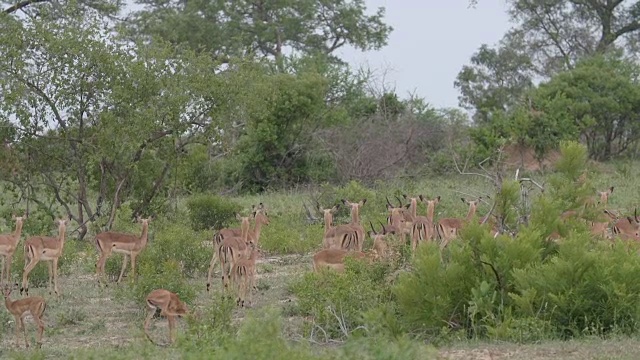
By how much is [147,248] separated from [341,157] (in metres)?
10.3

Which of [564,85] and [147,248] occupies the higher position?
[564,85]

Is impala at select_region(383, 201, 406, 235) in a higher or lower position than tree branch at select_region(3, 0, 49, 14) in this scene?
lower

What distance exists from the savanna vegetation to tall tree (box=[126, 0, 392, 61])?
0.12 meters

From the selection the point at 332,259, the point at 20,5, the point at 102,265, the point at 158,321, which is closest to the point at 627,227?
the point at 332,259

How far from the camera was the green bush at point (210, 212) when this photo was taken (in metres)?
16.8

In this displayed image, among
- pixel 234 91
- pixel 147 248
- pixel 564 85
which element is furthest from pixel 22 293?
pixel 564 85

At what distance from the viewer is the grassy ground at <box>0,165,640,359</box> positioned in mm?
7262

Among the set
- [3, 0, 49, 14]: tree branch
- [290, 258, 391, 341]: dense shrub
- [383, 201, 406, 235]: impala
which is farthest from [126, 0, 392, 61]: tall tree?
[290, 258, 391, 341]: dense shrub

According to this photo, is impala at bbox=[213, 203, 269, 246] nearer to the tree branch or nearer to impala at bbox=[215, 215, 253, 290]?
impala at bbox=[215, 215, 253, 290]

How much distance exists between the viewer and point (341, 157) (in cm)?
2281

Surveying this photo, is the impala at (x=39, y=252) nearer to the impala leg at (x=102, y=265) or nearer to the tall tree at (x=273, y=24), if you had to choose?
the impala leg at (x=102, y=265)

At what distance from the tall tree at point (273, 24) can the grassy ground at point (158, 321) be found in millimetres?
16832

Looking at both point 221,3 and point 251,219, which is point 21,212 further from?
point 221,3

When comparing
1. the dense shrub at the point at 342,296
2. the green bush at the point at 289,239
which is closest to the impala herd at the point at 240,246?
the dense shrub at the point at 342,296
